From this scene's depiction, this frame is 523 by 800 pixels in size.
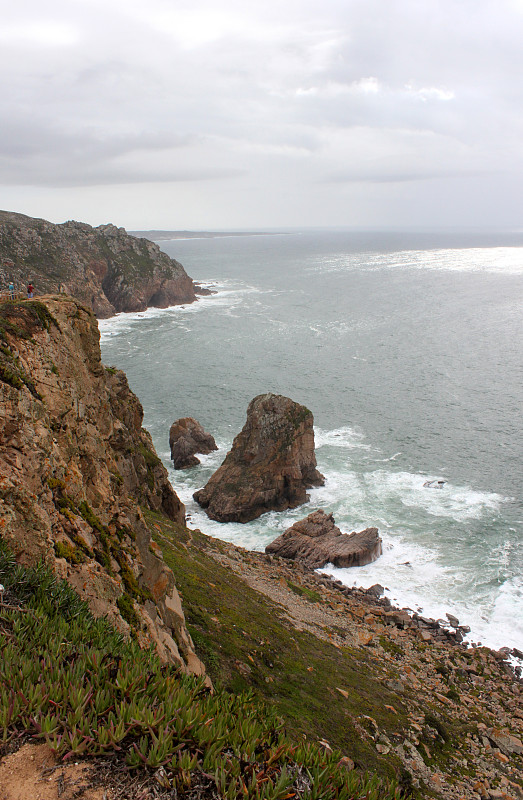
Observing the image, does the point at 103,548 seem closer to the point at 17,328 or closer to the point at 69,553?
the point at 69,553

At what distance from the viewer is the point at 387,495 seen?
4416 centimetres

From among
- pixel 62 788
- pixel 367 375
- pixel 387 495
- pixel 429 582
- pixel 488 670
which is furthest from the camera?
pixel 367 375

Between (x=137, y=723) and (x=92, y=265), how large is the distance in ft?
402

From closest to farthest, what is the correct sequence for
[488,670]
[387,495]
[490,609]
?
[488,670] → [490,609] → [387,495]

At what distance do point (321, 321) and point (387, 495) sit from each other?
68590mm

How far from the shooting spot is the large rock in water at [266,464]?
42219 mm

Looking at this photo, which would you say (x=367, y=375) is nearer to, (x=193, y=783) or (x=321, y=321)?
(x=321, y=321)

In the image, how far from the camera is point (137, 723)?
17.8 feet

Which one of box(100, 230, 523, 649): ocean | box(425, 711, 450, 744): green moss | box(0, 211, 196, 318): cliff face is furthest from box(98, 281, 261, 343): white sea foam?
box(425, 711, 450, 744): green moss

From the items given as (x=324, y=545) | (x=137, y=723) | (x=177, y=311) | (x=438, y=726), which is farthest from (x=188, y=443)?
(x=177, y=311)

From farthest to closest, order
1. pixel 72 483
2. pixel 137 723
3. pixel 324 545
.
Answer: pixel 324 545, pixel 72 483, pixel 137 723

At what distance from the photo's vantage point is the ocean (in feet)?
114

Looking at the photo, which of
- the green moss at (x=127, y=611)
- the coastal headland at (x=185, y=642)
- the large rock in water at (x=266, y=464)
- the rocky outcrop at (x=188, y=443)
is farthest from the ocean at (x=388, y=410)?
the green moss at (x=127, y=611)

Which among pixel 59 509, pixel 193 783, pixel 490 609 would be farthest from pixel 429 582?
pixel 193 783
